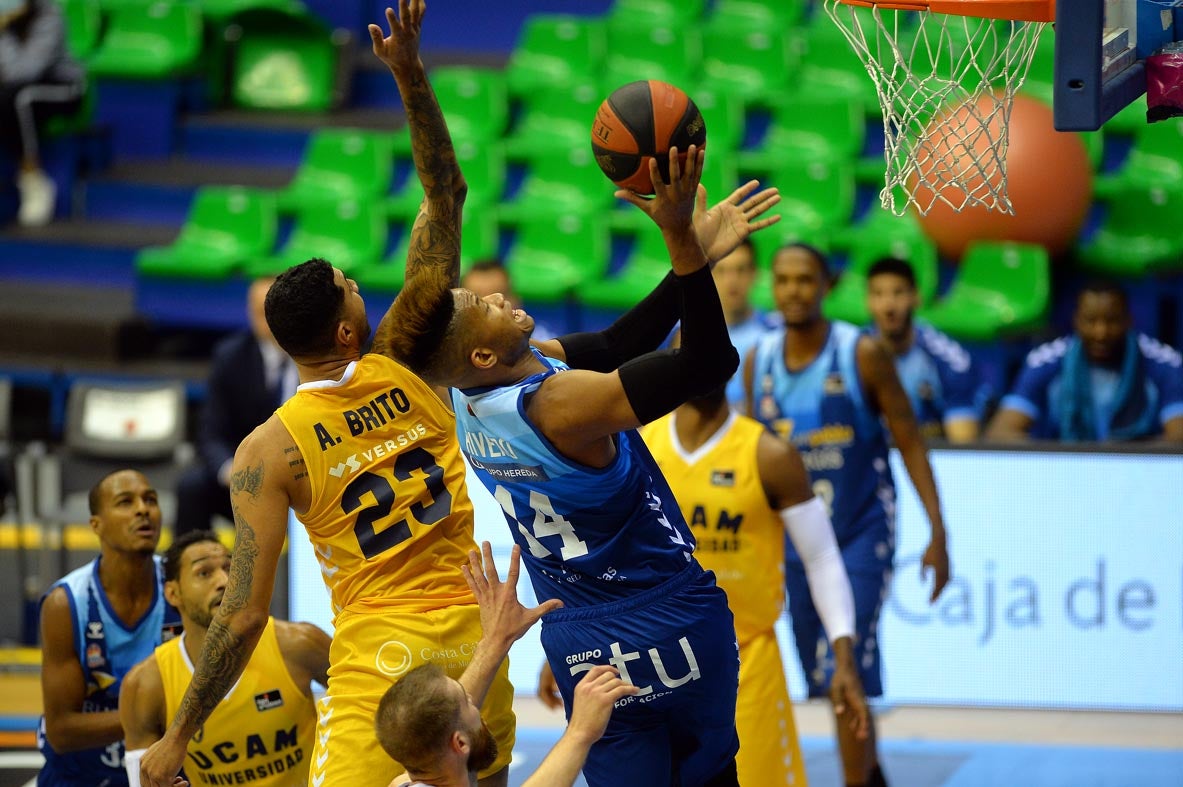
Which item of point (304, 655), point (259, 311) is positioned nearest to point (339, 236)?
point (259, 311)

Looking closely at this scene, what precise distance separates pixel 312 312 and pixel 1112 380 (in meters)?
5.15

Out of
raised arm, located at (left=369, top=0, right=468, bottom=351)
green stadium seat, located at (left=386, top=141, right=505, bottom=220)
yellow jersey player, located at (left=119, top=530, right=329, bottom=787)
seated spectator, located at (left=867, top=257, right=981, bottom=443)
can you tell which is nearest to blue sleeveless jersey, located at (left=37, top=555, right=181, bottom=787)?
yellow jersey player, located at (left=119, top=530, right=329, bottom=787)

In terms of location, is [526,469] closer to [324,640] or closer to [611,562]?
[611,562]

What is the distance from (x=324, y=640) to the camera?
4.83m

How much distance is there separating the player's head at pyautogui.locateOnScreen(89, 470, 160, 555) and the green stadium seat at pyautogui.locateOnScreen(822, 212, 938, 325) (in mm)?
5415

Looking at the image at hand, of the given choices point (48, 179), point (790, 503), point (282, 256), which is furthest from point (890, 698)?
point (48, 179)

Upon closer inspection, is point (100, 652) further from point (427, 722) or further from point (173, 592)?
point (427, 722)

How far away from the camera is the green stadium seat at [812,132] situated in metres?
10.9

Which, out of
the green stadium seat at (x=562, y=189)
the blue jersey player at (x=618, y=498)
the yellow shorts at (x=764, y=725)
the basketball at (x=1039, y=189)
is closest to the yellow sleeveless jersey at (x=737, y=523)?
the yellow shorts at (x=764, y=725)

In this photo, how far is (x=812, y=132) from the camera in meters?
11.1

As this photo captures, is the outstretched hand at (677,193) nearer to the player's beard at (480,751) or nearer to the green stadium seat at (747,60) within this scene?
the player's beard at (480,751)

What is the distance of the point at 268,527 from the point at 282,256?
310 inches

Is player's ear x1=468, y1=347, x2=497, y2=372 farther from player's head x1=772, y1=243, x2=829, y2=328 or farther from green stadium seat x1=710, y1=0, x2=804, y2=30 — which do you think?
green stadium seat x1=710, y1=0, x2=804, y2=30

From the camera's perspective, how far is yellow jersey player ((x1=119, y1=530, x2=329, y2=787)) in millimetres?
4598
